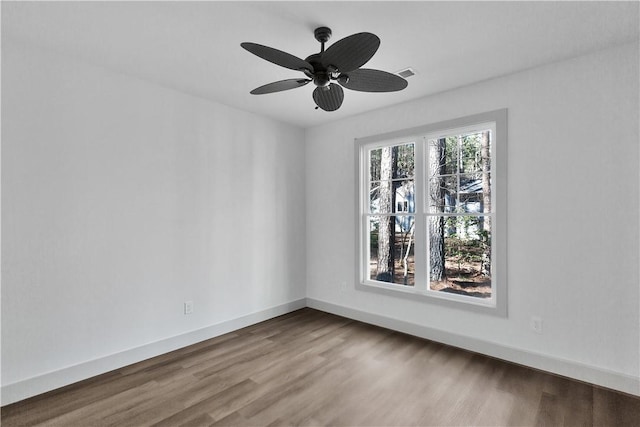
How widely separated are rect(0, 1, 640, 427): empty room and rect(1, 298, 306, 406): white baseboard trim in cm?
2

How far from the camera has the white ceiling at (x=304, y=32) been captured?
200cm

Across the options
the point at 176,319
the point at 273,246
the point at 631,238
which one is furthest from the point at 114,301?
the point at 631,238

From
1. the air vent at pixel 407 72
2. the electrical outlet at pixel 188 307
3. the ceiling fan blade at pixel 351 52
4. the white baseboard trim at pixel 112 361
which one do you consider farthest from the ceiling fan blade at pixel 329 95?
the white baseboard trim at pixel 112 361

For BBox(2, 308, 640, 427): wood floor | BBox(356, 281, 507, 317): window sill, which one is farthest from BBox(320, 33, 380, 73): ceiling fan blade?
BBox(356, 281, 507, 317): window sill

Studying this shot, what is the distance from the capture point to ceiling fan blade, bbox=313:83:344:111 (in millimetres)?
2225

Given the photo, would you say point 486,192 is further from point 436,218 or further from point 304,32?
point 304,32

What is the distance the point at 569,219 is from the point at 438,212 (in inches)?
45.9

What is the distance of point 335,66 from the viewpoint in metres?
1.96

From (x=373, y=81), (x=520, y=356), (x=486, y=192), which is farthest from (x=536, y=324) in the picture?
(x=373, y=81)

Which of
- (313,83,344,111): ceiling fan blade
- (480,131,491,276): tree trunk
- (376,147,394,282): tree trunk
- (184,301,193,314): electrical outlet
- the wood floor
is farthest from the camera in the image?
(376,147,394,282): tree trunk

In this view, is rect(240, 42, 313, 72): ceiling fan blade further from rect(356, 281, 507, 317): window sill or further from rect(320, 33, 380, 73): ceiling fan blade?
rect(356, 281, 507, 317): window sill

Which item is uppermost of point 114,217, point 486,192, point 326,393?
point 486,192

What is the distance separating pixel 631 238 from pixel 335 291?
10.1ft

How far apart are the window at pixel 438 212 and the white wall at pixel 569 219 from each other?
0.11 metres
